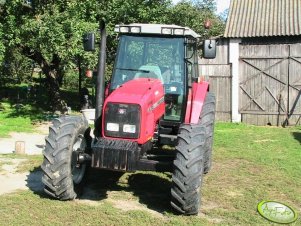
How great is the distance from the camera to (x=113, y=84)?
5.95 m

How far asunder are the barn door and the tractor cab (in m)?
7.49

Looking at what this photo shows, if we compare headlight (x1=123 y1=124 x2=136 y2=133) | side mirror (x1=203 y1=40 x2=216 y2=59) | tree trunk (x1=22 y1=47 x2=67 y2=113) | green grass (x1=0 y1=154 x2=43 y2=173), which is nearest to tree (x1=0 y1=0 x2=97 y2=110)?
tree trunk (x1=22 y1=47 x2=67 y2=113)

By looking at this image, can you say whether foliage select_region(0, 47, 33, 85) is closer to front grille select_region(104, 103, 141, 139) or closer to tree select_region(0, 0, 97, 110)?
tree select_region(0, 0, 97, 110)

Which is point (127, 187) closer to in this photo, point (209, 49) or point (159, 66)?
point (159, 66)

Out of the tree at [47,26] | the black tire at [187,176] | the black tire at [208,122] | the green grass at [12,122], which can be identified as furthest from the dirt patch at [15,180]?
the tree at [47,26]

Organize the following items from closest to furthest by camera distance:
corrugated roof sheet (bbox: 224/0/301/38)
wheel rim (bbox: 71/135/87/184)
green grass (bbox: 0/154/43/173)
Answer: wheel rim (bbox: 71/135/87/184) → green grass (bbox: 0/154/43/173) → corrugated roof sheet (bbox: 224/0/301/38)

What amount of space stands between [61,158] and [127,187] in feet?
4.56

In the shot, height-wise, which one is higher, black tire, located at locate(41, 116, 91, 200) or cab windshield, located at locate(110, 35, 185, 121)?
cab windshield, located at locate(110, 35, 185, 121)

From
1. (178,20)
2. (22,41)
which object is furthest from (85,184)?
(178,20)

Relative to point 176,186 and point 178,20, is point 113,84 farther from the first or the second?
point 178,20

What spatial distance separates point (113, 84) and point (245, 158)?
138 inches

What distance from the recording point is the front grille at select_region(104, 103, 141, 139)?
16.8ft

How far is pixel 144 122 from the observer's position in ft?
17.1

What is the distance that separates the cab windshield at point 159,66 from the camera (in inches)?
235
